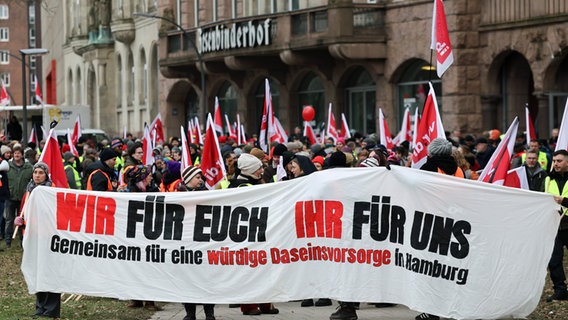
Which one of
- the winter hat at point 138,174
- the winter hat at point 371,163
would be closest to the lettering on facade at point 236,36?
the winter hat at point 138,174

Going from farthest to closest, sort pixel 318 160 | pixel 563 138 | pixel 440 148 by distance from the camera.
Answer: pixel 318 160 < pixel 563 138 < pixel 440 148

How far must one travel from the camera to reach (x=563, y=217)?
45.1 ft

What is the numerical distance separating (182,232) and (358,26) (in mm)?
22114

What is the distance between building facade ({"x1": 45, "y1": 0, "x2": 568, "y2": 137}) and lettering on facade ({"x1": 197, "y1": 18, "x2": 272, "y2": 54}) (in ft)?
0.13

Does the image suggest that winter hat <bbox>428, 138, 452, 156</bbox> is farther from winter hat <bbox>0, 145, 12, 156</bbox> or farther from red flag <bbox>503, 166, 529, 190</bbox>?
winter hat <bbox>0, 145, 12, 156</bbox>

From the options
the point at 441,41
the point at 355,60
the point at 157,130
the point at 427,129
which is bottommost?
the point at 427,129

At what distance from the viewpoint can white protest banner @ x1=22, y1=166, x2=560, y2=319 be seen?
11.3 metres

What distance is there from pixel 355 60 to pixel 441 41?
17.9 meters

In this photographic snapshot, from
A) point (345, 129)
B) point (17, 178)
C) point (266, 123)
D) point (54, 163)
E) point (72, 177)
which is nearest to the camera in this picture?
point (54, 163)

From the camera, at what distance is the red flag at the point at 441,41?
1698 cm

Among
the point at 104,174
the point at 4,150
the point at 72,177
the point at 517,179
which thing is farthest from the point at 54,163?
the point at 4,150

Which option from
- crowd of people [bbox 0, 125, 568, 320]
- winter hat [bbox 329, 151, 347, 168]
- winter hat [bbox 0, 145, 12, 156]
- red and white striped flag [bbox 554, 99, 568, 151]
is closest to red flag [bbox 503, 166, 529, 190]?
crowd of people [bbox 0, 125, 568, 320]

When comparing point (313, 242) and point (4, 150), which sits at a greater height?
point (4, 150)

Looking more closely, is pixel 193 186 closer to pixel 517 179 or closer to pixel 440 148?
pixel 440 148
